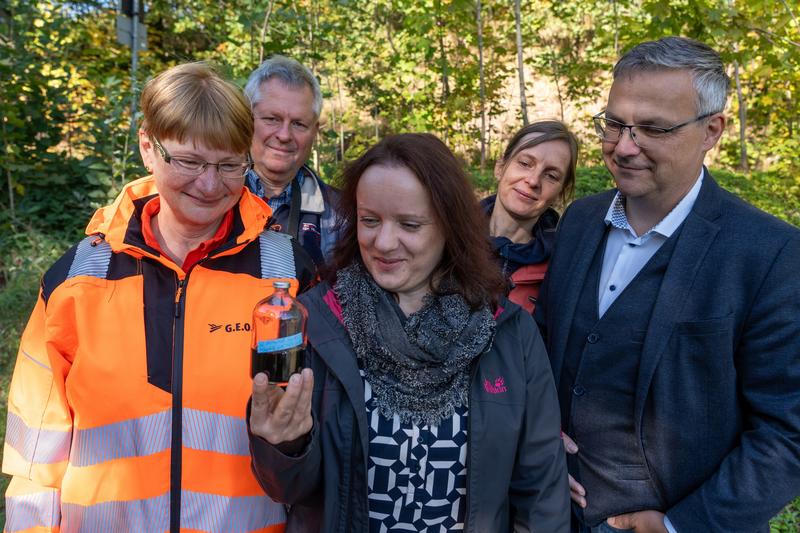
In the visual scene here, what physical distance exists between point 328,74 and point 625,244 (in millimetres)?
7513

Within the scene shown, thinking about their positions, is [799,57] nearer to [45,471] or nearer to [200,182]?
[200,182]

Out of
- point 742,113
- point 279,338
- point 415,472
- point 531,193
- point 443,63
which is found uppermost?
point 443,63

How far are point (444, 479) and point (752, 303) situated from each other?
1062 mm

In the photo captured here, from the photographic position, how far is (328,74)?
347 inches

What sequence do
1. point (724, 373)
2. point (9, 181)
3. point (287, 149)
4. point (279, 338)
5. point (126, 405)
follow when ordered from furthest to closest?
point (9, 181)
point (287, 149)
point (724, 373)
point (126, 405)
point (279, 338)

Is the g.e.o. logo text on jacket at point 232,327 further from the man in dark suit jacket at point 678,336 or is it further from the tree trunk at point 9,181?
the tree trunk at point 9,181

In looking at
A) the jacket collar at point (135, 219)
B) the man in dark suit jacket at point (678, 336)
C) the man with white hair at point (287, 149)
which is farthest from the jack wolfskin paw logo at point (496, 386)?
the man with white hair at point (287, 149)

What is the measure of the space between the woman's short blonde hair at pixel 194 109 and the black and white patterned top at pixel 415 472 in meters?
0.87

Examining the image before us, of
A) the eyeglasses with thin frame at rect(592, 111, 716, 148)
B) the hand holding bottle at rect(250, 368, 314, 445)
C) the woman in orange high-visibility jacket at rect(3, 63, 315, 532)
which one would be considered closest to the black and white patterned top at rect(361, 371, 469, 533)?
the hand holding bottle at rect(250, 368, 314, 445)

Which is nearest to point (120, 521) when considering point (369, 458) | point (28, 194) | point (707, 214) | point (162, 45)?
point (369, 458)

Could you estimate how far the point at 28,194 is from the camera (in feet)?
22.7

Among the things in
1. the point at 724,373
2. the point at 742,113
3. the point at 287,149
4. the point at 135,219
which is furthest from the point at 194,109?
the point at 742,113

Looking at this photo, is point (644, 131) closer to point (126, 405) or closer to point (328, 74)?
point (126, 405)

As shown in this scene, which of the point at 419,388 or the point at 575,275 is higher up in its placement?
the point at 575,275
